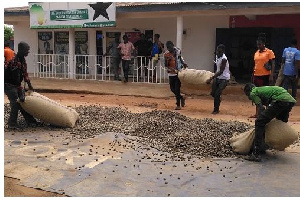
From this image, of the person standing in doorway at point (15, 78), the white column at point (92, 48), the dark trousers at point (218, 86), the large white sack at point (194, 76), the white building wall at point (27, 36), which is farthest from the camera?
the white building wall at point (27, 36)

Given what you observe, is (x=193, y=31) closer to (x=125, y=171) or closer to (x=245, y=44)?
(x=245, y=44)

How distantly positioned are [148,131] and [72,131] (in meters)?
1.39

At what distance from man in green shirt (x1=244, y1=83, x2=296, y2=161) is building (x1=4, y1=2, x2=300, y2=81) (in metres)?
5.42

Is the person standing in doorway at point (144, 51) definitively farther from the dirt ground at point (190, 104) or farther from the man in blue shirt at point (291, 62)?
the man in blue shirt at point (291, 62)

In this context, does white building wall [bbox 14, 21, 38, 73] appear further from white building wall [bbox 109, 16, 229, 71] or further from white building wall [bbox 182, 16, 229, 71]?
white building wall [bbox 182, 16, 229, 71]

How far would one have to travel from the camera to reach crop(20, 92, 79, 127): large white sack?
6848 mm

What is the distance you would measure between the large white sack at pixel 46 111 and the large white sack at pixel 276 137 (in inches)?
129

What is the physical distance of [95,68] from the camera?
13.1 m

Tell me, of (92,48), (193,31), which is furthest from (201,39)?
(92,48)

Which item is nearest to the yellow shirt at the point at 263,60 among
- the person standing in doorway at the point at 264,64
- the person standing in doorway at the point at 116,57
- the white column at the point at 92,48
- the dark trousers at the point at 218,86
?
the person standing in doorway at the point at 264,64

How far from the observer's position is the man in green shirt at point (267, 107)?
5.03 metres

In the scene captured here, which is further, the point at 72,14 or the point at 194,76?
the point at 72,14

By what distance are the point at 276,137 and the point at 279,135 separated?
0.16 ft

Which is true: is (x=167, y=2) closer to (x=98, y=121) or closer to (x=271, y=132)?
(x=98, y=121)
